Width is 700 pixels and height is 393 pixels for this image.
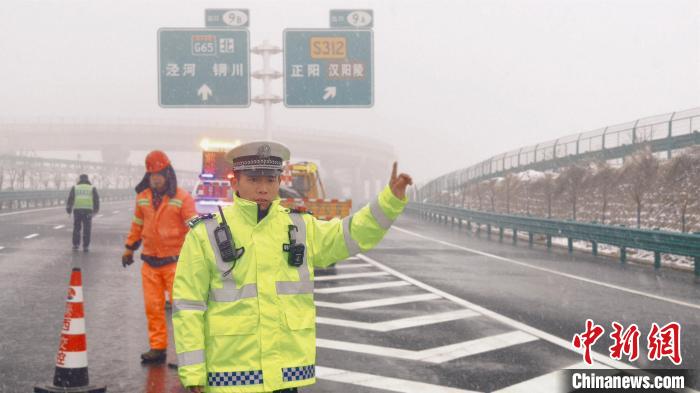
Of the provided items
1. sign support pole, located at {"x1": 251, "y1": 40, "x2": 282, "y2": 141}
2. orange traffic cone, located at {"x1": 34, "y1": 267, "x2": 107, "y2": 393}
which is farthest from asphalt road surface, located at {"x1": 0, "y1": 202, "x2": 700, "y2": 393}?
sign support pole, located at {"x1": 251, "y1": 40, "x2": 282, "y2": 141}

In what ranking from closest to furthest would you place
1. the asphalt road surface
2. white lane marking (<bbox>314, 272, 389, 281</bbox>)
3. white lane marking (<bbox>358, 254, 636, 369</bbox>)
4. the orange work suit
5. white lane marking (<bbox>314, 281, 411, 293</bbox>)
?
1. the asphalt road surface
2. the orange work suit
3. white lane marking (<bbox>358, 254, 636, 369</bbox>)
4. white lane marking (<bbox>314, 281, 411, 293</bbox>)
5. white lane marking (<bbox>314, 272, 389, 281</bbox>)

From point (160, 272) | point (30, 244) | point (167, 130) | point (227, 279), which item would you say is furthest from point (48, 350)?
point (167, 130)

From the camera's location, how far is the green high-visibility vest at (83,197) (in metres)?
18.1

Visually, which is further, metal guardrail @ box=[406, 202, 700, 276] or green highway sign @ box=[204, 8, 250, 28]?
green highway sign @ box=[204, 8, 250, 28]

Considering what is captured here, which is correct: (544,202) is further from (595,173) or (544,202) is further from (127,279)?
(127,279)

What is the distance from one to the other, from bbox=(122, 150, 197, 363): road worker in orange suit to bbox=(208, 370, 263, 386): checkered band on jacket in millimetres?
3661

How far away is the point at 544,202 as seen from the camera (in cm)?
3219

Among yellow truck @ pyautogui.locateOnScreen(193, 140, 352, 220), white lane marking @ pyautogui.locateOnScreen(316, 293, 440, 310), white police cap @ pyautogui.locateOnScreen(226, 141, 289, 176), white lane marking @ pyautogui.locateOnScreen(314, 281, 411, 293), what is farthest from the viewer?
yellow truck @ pyautogui.locateOnScreen(193, 140, 352, 220)

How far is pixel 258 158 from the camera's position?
3678mm

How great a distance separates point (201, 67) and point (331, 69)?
466 cm

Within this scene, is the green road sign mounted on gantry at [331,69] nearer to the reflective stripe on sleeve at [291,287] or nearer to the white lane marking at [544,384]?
the white lane marking at [544,384]

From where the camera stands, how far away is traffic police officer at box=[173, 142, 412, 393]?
3.48 m

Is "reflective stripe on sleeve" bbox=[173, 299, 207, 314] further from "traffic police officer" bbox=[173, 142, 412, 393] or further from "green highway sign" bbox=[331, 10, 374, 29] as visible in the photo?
"green highway sign" bbox=[331, 10, 374, 29]

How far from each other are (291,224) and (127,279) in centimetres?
1037
